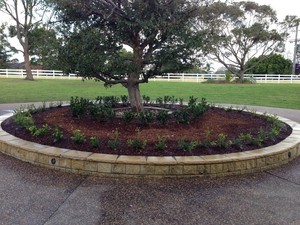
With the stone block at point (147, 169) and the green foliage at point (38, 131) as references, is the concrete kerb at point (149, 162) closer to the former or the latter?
the stone block at point (147, 169)

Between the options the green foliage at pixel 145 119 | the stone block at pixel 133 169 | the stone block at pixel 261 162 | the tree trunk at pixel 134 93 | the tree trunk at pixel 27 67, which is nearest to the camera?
the stone block at pixel 133 169

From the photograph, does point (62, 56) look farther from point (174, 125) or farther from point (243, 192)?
point (243, 192)

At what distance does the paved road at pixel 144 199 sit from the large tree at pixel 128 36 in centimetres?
200

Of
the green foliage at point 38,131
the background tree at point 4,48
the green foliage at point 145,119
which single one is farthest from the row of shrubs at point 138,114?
the background tree at point 4,48

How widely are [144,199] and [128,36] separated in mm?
3147

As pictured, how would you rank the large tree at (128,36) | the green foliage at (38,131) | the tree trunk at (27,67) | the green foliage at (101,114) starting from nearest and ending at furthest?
the green foliage at (38,131) < the large tree at (128,36) < the green foliage at (101,114) < the tree trunk at (27,67)

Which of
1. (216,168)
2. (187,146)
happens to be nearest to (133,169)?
(187,146)

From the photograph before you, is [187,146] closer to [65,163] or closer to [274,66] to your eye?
[65,163]

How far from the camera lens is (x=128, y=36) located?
16.4 feet

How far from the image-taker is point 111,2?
15.2ft

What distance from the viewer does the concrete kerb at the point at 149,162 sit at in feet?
10.5

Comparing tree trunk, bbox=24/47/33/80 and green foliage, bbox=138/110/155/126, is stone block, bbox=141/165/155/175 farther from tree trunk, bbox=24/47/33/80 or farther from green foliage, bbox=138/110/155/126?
tree trunk, bbox=24/47/33/80

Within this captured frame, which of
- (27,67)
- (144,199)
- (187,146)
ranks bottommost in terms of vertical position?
(144,199)

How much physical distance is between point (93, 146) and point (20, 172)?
89 cm
